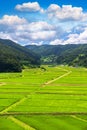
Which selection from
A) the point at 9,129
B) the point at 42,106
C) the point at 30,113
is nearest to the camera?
the point at 9,129

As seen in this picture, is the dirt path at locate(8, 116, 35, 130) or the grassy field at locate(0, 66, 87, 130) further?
the grassy field at locate(0, 66, 87, 130)

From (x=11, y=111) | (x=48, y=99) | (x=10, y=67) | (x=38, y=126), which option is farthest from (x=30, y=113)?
(x=10, y=67)

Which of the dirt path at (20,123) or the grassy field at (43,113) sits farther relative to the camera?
the grassy field at (43,113)

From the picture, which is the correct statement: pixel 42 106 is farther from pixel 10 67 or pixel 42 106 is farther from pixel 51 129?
pixel 10 67

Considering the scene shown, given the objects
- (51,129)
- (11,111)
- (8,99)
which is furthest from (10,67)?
(51,129)

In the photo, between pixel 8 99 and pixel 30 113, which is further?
pixel 8 99

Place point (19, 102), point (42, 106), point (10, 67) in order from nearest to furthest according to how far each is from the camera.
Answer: point (42, 106), point (19, 102), point (10, 67)

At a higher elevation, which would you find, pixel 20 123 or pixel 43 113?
pixel 43 113

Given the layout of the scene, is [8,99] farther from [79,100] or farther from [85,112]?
[85,112]

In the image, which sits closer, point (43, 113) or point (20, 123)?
point (20, 123)
